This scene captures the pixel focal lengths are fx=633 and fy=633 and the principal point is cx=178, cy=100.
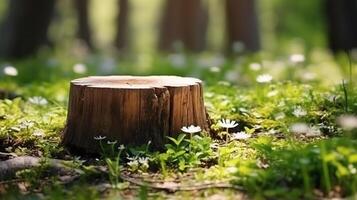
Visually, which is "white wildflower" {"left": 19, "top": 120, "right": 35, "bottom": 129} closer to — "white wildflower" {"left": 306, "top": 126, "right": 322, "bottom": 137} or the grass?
the grass

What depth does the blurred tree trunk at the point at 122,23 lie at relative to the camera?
71.8 feet

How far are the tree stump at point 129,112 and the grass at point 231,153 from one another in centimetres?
9

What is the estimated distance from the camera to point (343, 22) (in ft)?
39.0

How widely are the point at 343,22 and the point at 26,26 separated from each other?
6009mm

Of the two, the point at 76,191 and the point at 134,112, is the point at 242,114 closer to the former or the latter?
the point at 134,112

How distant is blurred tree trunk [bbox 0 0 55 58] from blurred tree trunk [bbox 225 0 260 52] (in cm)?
367

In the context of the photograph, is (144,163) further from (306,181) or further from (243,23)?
(243,23)

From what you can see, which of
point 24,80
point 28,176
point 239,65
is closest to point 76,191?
point 28,176

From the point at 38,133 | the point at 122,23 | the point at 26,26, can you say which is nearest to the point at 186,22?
the point at 122,23

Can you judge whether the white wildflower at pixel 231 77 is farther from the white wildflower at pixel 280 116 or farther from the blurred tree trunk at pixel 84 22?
the blurred tree trunk at pixel 84 22

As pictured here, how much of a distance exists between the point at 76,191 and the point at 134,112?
0.84 meters

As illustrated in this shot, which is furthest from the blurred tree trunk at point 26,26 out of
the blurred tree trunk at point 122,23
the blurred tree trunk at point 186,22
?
the blurred tree trunk at point 122,23

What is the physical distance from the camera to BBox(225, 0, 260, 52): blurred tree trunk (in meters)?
13.1

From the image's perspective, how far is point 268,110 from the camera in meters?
4.73
